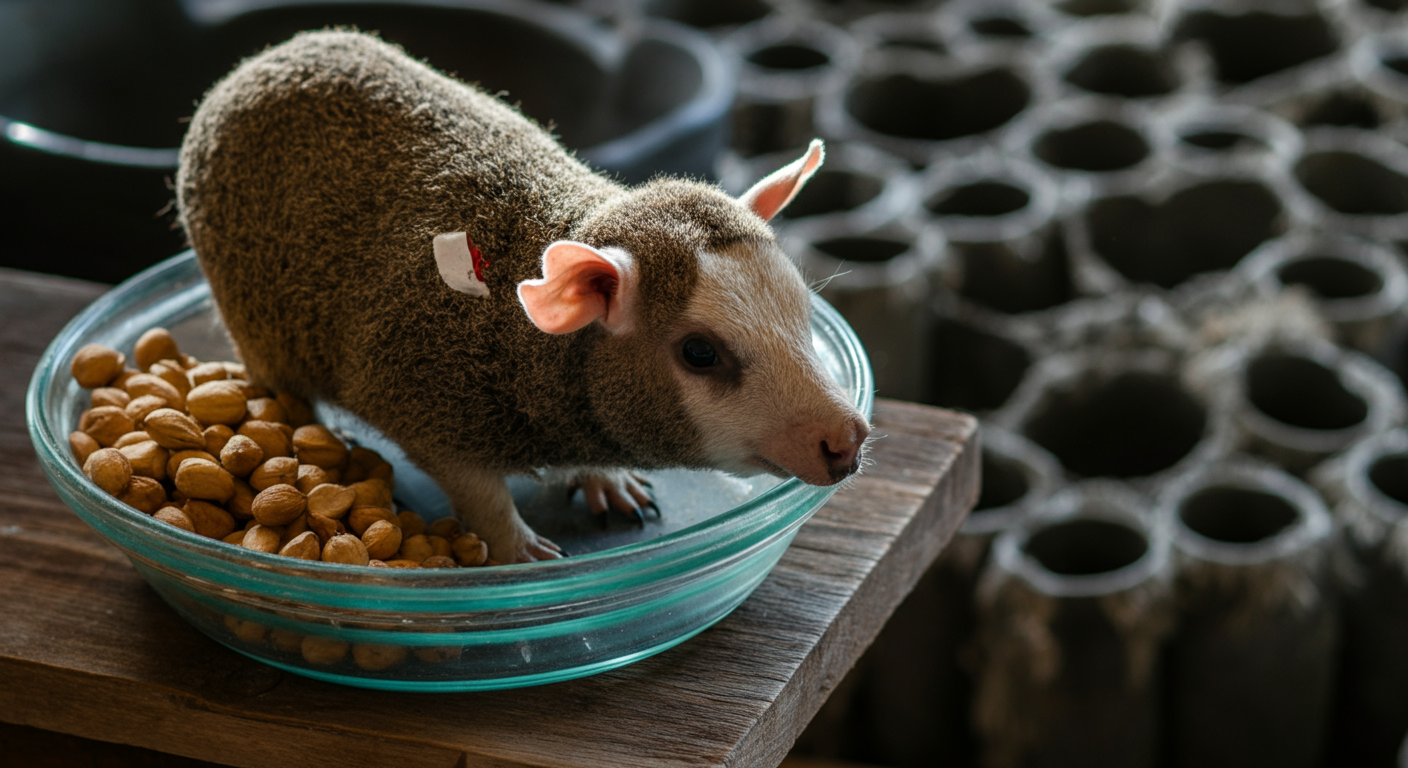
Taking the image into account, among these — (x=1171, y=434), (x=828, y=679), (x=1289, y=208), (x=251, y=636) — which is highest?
(x=251, y=636)

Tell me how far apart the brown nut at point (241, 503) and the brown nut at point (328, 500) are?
49 mm

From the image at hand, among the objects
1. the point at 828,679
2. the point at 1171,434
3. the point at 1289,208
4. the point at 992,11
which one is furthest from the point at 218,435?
the point at 992,11

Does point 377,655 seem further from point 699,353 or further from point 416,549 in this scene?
point 699,353

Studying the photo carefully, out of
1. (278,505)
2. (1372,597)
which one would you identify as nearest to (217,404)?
(278,505)

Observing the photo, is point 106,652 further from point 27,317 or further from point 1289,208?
point 1289,208

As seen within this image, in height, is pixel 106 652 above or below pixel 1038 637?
above

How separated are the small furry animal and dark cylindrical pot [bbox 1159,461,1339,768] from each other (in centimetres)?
108

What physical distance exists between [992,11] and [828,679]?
8.53 ft

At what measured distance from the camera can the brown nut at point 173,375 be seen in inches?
44.4

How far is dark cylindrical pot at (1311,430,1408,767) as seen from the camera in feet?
6.26

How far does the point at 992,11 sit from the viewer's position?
10.9 ft

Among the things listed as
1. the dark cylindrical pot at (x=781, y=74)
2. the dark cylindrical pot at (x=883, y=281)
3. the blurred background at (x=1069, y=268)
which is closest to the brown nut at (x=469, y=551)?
the blurred background at (x=1069, y=268)

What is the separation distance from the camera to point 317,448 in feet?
3.44

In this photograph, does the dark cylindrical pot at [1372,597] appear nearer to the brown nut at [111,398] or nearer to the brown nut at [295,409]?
the brown nut at [295,409]
